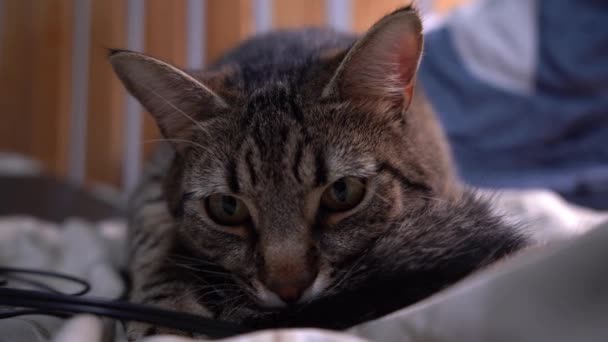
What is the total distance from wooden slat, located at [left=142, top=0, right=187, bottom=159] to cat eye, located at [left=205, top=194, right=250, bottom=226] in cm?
130

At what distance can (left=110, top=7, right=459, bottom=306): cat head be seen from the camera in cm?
71

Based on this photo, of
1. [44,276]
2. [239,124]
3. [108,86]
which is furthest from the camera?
[108,86]

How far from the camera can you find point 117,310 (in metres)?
0.67

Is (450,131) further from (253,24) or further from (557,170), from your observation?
(253,24)

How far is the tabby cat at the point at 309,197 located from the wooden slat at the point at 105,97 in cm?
142

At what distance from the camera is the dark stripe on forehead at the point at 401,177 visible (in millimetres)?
780

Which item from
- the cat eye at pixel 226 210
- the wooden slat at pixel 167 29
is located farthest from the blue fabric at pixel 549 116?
the cat eye at pixel 226 210

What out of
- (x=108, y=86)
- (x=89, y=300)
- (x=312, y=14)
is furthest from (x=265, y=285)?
(x=108, y=86)

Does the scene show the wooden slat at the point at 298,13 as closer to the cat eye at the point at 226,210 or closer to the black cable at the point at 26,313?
the cat eye at the point at 226,210

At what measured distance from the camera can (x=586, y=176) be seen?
149cm

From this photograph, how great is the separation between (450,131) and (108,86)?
1.33 meters

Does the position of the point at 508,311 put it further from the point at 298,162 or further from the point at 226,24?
the point at 226,24

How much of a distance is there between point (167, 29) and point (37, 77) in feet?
2.57

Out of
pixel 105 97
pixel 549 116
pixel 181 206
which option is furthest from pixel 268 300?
pixel 105 97
